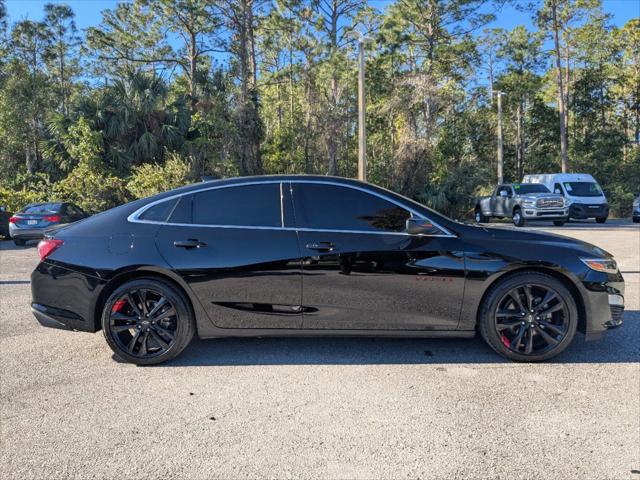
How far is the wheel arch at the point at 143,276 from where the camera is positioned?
388 centimetres

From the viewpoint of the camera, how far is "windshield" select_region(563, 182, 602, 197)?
850 inches

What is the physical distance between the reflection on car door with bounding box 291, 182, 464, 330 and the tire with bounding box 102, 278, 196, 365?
3.46 ft

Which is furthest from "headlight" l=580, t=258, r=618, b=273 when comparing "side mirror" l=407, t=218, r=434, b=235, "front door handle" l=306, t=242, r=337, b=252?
"front door handle" l=306, t=242, r=337, b=252

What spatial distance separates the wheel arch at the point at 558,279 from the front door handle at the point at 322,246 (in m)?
1.32

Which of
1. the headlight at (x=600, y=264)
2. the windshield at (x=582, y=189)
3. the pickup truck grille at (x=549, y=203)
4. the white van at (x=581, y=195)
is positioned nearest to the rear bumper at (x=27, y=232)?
the headlight at (x=600, y=264)

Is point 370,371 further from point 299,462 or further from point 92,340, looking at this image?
point 92,340

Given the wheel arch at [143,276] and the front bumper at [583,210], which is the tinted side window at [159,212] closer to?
the wheel arch at [143,276]

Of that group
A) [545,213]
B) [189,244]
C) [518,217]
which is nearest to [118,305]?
[189,244]

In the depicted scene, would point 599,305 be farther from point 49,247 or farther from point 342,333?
point 49,247

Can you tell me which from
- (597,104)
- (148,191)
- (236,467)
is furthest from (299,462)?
(597,104)

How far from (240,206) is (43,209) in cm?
1196

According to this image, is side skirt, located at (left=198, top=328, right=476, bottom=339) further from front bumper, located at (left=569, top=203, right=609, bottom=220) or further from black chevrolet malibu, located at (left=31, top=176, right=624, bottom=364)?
front bumper, located at (left=569, top=203, right=609, bottom=220)

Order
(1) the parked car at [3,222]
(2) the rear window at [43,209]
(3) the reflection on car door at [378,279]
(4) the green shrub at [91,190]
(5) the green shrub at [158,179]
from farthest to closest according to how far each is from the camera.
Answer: (4) the green shrub at [91,190] → (5) the green shrub at [158,179] → (1) the parked car at [3,222] → (2) the rear window at [43,209] → (3) the reflection on car door at [378,279]

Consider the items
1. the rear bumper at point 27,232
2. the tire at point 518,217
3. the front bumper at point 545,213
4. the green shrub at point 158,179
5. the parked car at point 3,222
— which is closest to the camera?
the rear bumper at point 27,232
